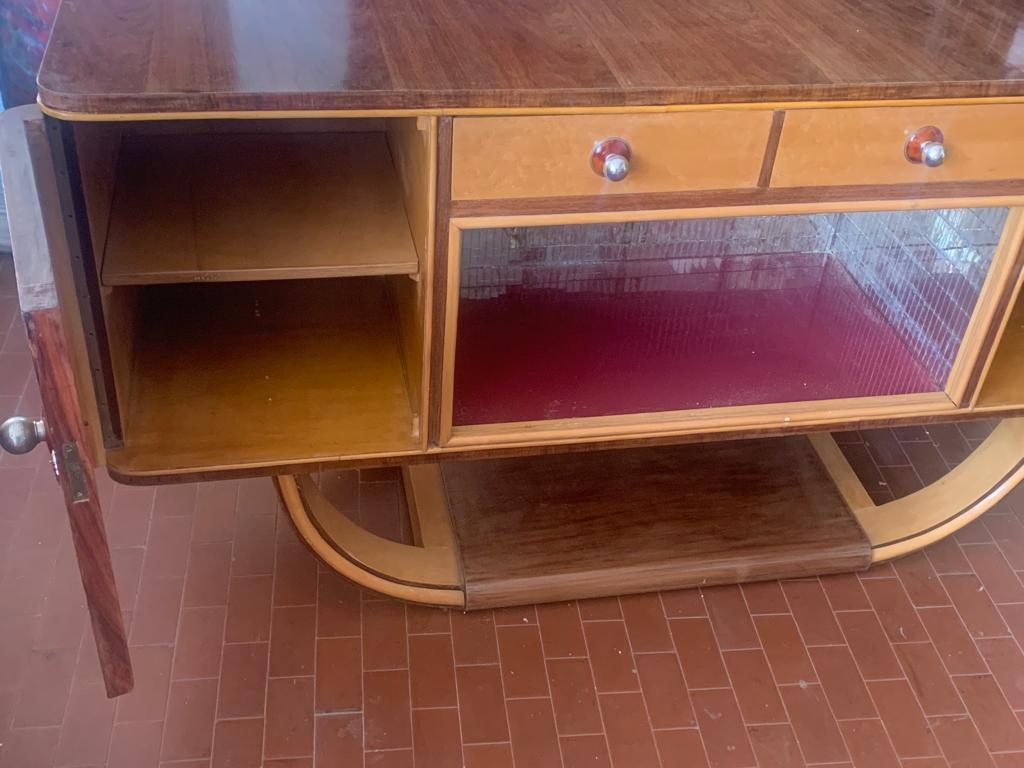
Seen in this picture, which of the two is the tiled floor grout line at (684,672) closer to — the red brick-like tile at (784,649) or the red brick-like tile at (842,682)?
the red brick-like tile at (784,649)

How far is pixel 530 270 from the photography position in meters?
2.00

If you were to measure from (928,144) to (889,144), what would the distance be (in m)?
0.05

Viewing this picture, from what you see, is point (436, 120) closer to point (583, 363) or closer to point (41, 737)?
point (583, 363)

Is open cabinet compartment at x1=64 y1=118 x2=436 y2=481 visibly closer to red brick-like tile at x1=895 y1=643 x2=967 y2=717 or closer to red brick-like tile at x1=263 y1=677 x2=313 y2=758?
red brick-like tile at x1=263 y1=677 x2=313 y2=758

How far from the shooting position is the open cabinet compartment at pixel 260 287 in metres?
1.48

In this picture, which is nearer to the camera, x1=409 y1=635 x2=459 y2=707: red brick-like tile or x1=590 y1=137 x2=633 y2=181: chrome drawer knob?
x1=590 y1=137 x2=633 y2=181: chrome drawer knob

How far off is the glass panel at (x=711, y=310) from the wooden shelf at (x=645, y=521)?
42cm

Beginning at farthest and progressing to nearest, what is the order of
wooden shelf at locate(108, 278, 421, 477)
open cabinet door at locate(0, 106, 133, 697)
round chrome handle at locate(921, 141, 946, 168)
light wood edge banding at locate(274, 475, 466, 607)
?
light wood edge banding at locate(274, 475, 466, 607) → wooden shelf at locate(108, 278, 421, 477) → round chrome handle at locate(921, 141, 946, 168) → open cabinet door at locate(0, 106, 133, 697)

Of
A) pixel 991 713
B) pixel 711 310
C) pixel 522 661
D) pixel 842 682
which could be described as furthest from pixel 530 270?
pixel 991 713

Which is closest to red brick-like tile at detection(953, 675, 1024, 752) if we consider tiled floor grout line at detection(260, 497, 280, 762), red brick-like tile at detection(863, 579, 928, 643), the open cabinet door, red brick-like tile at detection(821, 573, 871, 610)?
red brick-like tile at detection(863, 579, 928, 643)

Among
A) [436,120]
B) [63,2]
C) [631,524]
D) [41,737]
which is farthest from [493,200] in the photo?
[41,737]

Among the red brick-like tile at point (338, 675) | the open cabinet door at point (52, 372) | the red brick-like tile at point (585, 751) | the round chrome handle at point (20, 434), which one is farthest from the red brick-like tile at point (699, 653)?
the round chrome handle at point (20, 434)

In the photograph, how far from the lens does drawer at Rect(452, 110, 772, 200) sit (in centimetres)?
134

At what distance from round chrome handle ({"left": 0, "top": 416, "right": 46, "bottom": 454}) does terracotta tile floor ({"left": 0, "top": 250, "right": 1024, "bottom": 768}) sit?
2.64 ft
